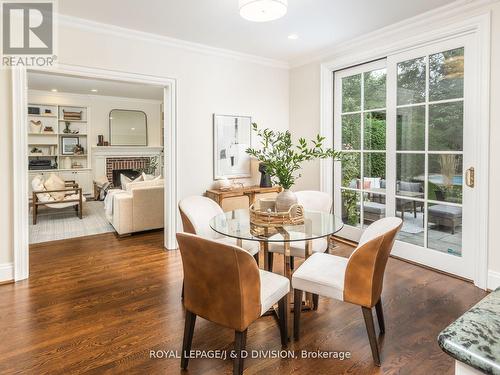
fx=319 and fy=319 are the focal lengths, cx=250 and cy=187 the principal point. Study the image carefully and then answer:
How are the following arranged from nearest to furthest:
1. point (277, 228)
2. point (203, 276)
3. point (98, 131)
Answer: point (203, 276), point (277, 228), point (98, 131)

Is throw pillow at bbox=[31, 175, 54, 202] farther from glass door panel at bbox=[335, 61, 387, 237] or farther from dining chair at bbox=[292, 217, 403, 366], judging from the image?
dining chair at bbox=[292, 217, 403, 366]

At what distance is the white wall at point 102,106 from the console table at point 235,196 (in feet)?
18.2

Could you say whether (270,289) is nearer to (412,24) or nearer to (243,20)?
(243,20)

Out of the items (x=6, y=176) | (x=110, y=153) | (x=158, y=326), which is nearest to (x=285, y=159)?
(x=158, y=326)

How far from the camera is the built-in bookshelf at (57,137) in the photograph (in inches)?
300

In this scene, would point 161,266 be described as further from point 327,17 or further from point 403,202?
point 327,17

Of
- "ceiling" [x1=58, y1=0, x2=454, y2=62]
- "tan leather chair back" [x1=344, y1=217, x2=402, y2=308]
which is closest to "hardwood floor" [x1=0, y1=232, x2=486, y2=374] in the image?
"tan leather chair back" [x1=344, y1=217, x2=402, y2=308]

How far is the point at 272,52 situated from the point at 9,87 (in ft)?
10.0

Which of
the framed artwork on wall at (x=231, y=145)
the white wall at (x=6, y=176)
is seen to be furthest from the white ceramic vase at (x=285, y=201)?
the white wall at (x=6, y=176)

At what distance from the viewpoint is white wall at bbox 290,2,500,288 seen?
2.75m

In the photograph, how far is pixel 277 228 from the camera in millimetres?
→ 2252

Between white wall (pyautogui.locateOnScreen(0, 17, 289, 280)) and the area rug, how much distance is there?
1717 millimetres

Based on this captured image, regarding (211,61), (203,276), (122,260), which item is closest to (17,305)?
(122,260)

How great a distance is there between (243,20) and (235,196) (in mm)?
2044
